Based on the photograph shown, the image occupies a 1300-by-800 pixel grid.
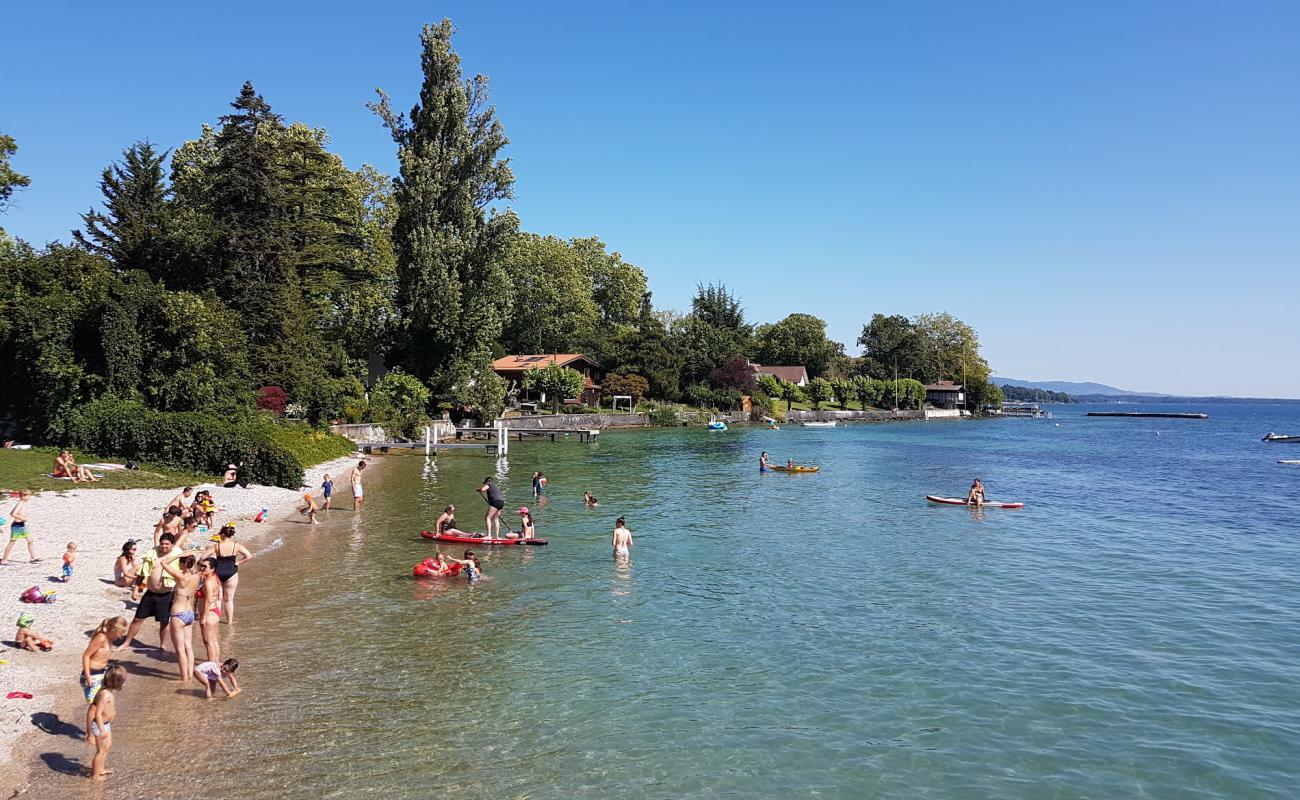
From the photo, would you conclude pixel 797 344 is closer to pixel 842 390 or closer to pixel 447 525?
pixel 842 390

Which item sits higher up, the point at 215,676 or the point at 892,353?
the point at 892,353

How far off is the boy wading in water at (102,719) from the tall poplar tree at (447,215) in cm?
5143

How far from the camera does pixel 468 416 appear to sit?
226ft

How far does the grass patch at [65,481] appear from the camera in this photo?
90.4 ft

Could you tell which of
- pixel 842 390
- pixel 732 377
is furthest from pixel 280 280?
pixel 842 390

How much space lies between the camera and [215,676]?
43.7 ft

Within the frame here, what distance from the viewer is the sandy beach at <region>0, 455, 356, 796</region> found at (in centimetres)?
1230

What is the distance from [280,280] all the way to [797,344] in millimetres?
115103

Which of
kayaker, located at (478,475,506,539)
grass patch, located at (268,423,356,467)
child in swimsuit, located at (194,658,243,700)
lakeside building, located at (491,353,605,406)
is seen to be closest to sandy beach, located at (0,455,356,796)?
child in swimsuit, located at (194,658,243,700)

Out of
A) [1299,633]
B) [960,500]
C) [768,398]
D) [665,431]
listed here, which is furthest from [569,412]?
[1299,633]

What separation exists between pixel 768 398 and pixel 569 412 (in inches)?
1576

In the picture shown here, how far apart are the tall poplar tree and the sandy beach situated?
28.4 m

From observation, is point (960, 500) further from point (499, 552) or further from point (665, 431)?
point (665, 431)

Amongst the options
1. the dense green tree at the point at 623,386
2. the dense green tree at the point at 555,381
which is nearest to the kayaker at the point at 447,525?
the dense green tree at the point at 555,381
